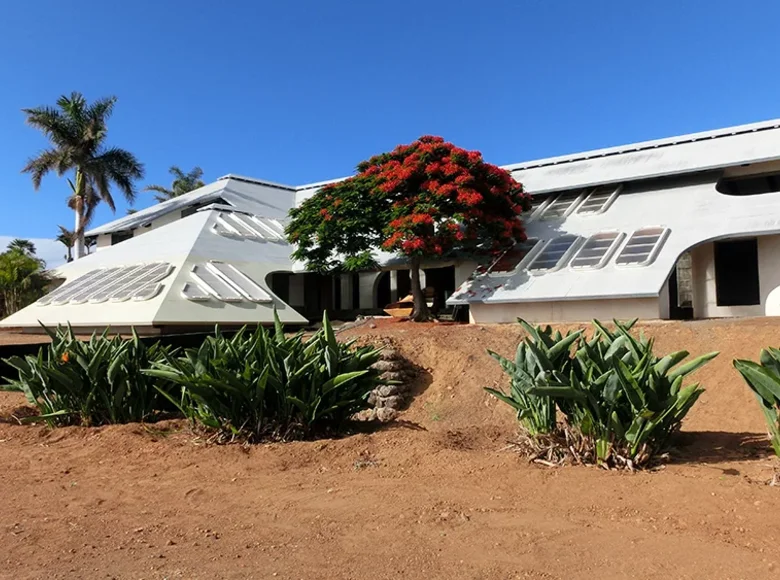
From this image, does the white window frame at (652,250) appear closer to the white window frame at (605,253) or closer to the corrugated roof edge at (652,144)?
the white window frame at (605,253)

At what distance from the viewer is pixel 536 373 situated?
5.20 m

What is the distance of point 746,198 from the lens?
619 inches

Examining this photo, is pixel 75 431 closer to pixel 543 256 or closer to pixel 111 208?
pixel 543 256

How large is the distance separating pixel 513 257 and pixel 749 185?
25.3ft

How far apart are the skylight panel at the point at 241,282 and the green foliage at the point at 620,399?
588 inches

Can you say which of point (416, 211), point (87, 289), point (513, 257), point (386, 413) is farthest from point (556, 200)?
point (87, 289)

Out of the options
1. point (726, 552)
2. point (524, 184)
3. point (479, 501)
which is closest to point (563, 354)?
point (479, 501)

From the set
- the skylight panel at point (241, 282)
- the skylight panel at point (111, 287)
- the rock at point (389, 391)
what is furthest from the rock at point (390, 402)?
the skylight panel at point (111, 287)

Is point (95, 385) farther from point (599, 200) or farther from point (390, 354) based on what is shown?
point (599, 200)

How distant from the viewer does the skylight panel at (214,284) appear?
18.3 meters

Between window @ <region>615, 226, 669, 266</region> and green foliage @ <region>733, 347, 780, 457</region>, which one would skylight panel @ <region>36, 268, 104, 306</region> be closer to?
window @ <region>615, 226, 669, 266</region>

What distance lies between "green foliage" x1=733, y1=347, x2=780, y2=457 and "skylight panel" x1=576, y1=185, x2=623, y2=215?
14356 millimetres

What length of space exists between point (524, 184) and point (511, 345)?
10.8 metres

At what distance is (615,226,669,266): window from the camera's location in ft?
48.9
